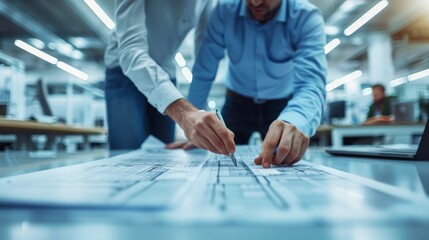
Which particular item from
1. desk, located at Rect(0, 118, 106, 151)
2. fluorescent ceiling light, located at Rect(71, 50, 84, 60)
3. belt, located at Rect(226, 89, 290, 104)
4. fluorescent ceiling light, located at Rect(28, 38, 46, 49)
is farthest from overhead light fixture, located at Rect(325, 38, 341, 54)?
fluorescent ceiling light, located at Rect(71, 50, 84, 60)

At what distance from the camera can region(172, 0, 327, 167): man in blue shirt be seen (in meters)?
→ 0.97

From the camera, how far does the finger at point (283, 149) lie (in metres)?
0.59

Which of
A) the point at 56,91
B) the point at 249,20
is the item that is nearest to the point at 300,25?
the point at 249,20

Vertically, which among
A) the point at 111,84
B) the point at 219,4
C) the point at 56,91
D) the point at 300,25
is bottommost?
the point at 111,84

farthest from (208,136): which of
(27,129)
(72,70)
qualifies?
(72,70)

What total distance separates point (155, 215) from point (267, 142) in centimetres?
40

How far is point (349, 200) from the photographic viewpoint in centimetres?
29

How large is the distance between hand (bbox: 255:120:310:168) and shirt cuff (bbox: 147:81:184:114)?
0.28m

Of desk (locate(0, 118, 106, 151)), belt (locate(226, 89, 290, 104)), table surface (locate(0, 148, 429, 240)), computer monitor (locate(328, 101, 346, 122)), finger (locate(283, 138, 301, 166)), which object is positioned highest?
computer monitor (locate(328, 101, 346, 122))

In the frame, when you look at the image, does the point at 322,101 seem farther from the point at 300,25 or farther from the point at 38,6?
the point at 38,6

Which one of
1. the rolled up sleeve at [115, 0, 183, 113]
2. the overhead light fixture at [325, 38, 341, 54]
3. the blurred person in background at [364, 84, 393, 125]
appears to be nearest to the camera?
the rolled up sleeve at [115, 0, 183, 113]

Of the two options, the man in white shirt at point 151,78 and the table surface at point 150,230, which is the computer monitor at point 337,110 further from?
the table surface at point 150,230

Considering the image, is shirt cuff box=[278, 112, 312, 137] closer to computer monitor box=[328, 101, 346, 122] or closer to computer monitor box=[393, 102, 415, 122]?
computer monitor box=[393, 102, 415, 122]

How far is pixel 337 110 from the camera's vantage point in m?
4.37
